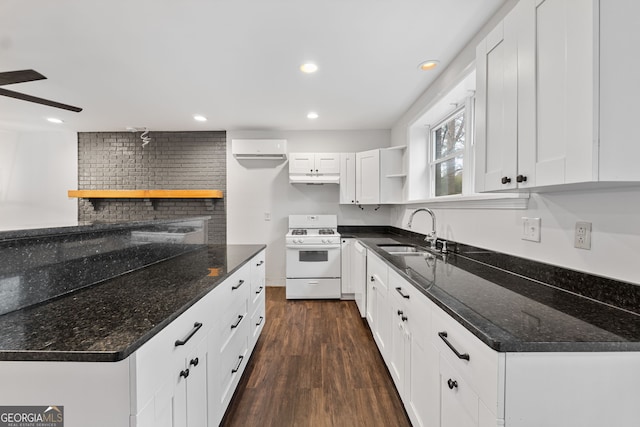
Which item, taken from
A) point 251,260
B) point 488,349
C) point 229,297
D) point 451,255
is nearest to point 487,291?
point 488,349

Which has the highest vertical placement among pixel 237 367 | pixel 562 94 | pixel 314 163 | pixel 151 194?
pixel 314 163

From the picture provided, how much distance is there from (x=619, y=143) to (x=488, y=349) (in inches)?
27.7

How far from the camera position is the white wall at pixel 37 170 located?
164 inches

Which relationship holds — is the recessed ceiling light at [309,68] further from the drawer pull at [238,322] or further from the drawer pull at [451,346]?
the drawer pull at [451,346]

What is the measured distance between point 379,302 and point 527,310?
1.30m

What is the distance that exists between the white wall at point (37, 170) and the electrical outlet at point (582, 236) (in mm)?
5916

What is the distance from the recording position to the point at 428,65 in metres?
2.17

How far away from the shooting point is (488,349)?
0.76m

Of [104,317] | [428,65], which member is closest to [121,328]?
[104,317]

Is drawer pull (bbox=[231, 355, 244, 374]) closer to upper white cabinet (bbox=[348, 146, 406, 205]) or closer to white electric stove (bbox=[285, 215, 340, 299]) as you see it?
white electric stove (bbox=[285, 215, 340, 299])

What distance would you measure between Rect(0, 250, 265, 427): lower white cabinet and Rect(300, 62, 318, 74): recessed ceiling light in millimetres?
1833

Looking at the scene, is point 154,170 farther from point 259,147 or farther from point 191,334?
point 191,334

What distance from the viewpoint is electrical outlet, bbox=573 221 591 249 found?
3.47 ft

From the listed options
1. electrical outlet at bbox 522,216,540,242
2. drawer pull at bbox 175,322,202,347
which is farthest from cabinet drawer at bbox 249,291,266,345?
electrical outlet at bbox 522,216,540,242
